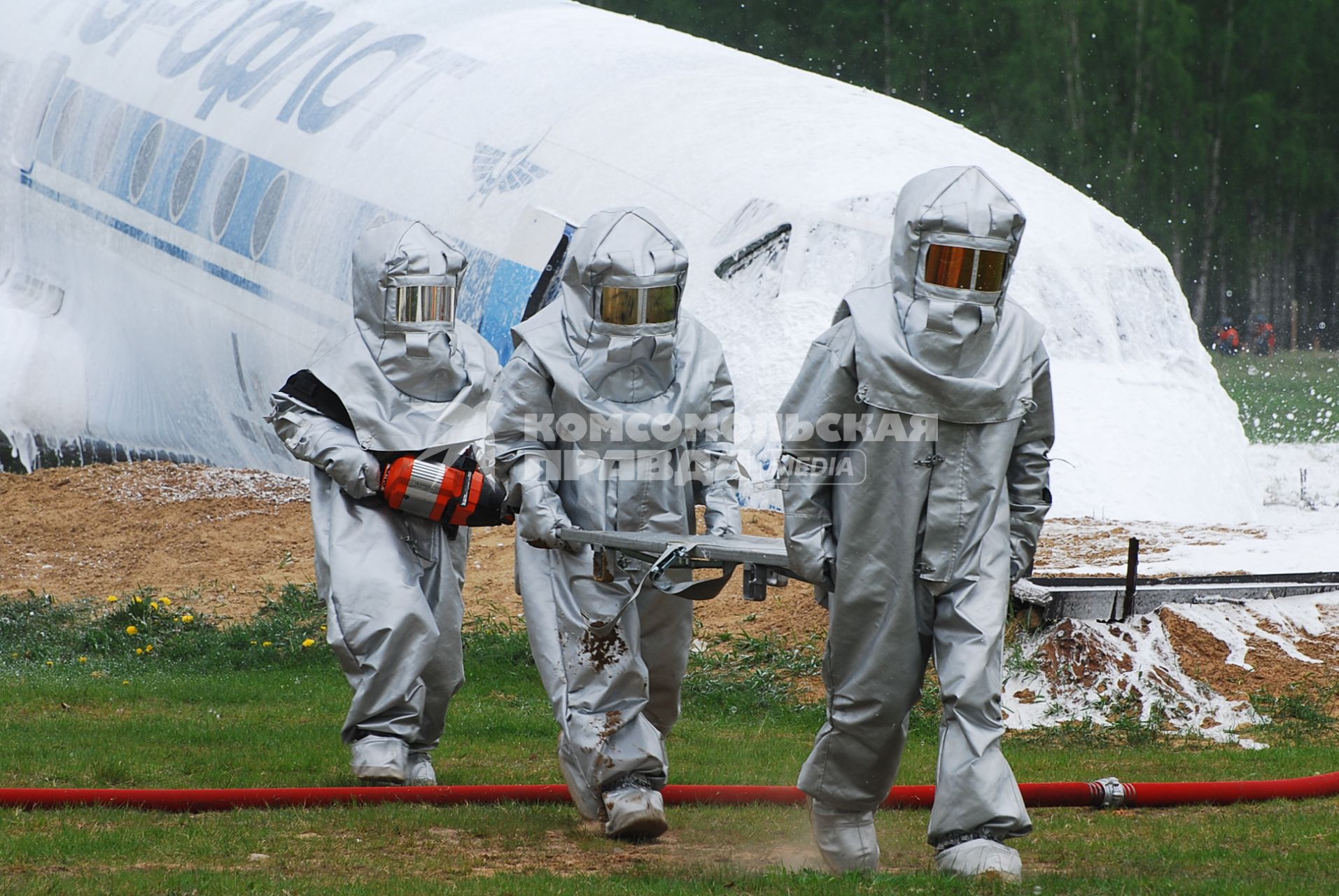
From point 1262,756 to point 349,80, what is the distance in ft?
31.1

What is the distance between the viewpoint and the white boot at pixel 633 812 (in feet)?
20.4

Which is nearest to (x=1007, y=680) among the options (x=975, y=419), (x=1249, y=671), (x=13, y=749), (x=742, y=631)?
(x=1249, y=671)

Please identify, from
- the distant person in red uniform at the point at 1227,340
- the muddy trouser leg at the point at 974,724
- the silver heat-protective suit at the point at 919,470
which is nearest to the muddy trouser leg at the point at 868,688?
the silver heat-protective suit at the point at 919,470

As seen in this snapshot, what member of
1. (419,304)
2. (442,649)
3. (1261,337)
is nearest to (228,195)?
(419,304)

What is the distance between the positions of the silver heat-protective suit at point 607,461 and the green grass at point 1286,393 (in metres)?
20.9

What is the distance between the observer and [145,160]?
604 inches

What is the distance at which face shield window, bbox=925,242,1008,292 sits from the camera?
5.41m

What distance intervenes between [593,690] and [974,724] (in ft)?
5.34

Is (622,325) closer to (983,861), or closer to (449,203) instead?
(983,861)

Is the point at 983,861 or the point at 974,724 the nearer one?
the point at 983,861

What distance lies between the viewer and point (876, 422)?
5430mm

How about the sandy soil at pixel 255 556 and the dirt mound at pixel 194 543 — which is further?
the dirt mound at pixel 194 543

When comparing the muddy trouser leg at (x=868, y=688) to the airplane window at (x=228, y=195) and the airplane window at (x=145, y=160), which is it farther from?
the airplane window at (x=145, y=160)

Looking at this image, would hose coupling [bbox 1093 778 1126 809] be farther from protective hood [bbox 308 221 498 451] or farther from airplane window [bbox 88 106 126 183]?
airplane window [bbox 88 106 126 183]
